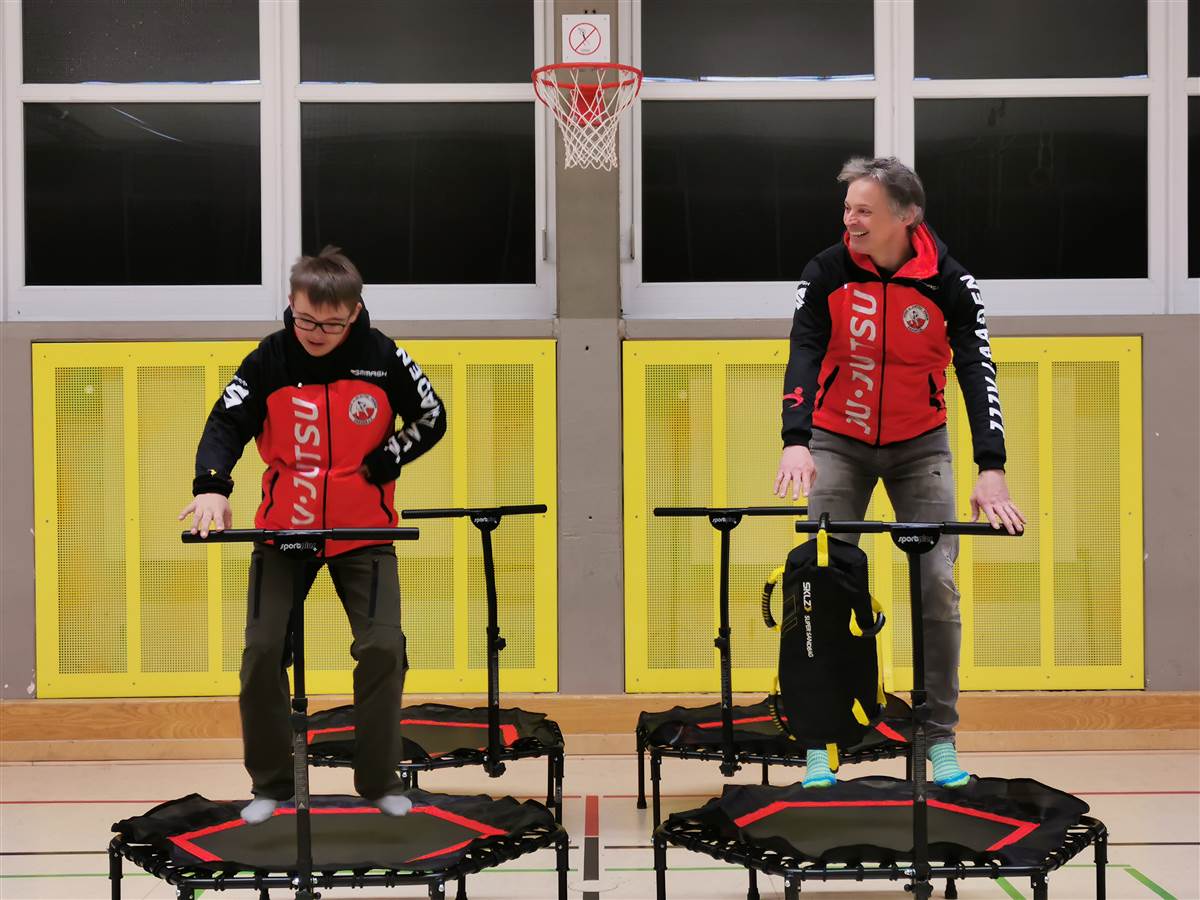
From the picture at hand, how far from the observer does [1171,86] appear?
5770 millimetres

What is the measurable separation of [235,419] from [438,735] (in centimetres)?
153

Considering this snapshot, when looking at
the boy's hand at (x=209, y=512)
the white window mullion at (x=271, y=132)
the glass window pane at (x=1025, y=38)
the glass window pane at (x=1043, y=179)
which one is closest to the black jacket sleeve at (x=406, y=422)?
the boy's hand at (x=209, y=512)

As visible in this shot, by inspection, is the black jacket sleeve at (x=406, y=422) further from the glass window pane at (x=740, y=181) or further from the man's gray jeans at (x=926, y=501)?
the glass window pane at (x=740, y=181)

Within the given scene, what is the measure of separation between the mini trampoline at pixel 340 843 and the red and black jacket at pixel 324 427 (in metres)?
0.72

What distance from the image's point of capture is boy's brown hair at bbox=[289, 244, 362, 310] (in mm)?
3365

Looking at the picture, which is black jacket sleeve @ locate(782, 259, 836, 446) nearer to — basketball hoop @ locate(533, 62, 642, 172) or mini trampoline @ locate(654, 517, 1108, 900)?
mini trampoline @ locate(654, 517, 1108, 900)

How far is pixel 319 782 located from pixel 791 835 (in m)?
2.35

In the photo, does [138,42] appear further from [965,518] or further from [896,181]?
[965,518]

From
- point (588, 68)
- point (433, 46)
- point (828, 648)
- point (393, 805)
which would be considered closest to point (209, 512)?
point (393, 805)

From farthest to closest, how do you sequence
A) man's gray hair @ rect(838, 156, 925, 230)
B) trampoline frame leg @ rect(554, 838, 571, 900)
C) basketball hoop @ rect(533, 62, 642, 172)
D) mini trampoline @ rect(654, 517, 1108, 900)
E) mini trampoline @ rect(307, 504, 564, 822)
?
basketball hoop @ rect(533, 62, 642, 172), mini trampoline @ rect(307, 504, 564, 822), man's gray hair @ rect(838, 156, 925, 230), trampoline frame leg @ rect(554, 838, 571, 900), mini trampoline @ rect(654, 517, 1108, 900)

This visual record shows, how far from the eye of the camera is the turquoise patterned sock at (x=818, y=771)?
139 inches

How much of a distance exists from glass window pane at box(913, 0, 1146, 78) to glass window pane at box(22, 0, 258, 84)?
10.0 feet

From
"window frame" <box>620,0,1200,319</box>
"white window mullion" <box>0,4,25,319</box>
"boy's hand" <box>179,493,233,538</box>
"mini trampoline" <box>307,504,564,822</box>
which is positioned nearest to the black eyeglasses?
"boy's hand" <box>179,493,233,538</box>

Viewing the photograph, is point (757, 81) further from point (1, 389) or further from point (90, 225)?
point (1, 389)
